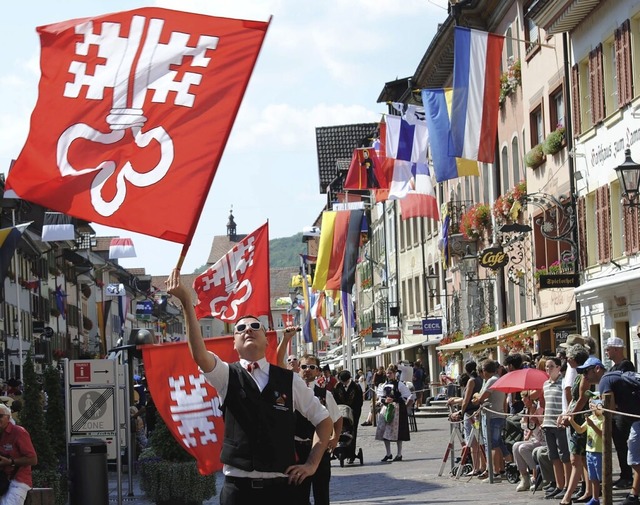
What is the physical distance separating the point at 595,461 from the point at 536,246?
2109cm

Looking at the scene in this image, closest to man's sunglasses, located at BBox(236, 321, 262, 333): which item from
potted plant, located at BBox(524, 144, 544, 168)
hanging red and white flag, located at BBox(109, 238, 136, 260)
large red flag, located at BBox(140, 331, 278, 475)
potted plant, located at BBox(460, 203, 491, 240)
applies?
large red flag, located at BBox(140, 331, 278, 475)

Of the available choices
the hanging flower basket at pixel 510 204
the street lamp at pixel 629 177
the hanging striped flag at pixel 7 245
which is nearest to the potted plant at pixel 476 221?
the hanging flower basket at pixel 510 204

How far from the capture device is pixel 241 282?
23.7 meters

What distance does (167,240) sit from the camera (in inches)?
388

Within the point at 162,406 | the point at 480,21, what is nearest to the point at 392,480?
the point at 162,406

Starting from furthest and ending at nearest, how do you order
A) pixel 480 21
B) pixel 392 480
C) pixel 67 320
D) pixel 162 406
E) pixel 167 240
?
pixel 67 320 < pixel 480 21 < pixel 392 480 < pixel 162 406 < pixel 167 240

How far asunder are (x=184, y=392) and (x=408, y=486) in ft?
28.5

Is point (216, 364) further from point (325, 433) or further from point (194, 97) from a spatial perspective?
point (194, 97)

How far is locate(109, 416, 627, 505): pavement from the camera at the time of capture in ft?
62.6

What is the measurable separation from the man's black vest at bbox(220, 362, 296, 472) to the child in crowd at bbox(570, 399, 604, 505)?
25.6 feet

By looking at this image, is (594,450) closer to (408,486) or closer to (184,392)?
(184,392)

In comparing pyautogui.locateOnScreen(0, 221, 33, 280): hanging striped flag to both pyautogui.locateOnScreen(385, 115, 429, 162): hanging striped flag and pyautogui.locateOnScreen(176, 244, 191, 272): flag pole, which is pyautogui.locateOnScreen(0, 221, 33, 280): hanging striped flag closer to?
pyautogui.locateOnScreen(385, 115, 429, 162): hanging striped flag

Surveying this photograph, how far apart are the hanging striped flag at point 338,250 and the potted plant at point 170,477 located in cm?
2281

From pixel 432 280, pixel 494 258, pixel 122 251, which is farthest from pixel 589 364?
pixel 122 251
